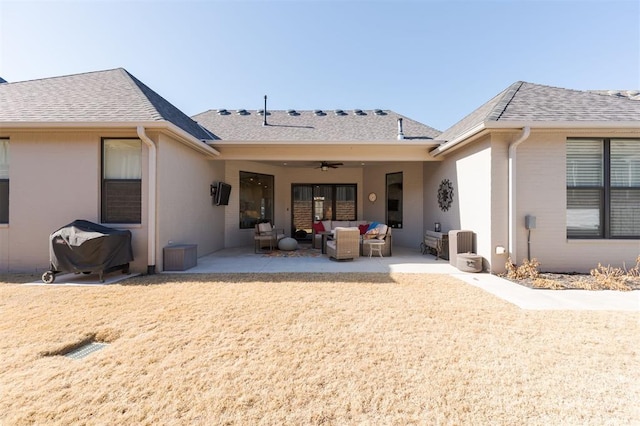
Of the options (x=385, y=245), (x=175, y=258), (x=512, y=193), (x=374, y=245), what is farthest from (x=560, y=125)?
(x=175, y=258)

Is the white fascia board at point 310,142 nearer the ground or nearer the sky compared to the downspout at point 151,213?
nearer the sky

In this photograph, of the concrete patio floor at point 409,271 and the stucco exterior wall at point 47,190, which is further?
the stucco exterior wall at point 47,190

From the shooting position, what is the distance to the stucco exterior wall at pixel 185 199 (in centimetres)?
603

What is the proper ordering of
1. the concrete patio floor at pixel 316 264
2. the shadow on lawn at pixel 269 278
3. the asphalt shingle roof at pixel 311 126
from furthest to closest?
1. the asphalt shingle roof at pixel 311 126
2. the concrete patio floor at pixel 316 264
3. the shadow on lawn at pixel 269 278

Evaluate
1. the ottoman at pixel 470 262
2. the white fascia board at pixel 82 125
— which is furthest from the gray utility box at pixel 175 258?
the ottoman at pixel 470 262

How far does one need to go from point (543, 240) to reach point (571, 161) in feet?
6.42

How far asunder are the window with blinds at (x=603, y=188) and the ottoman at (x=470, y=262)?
2.09 meters

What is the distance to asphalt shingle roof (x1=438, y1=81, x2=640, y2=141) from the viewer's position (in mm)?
5688

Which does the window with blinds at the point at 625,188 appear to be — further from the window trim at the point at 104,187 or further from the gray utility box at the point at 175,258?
the window trim at the point at 104,187

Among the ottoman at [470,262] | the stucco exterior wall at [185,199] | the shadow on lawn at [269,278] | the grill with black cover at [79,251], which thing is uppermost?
the stucco exterior wall at [185,199]

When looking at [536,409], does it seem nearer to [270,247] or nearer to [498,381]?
[498,381]

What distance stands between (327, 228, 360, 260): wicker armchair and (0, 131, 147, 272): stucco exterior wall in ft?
15.7

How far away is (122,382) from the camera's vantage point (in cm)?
216

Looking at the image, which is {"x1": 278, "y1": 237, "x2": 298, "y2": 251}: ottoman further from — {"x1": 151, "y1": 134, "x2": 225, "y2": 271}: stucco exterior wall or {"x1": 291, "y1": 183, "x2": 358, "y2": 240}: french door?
{"x1": 291, "y1": 183, "x2": 358, "y2": 240}: french door
